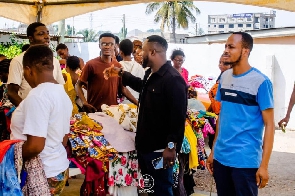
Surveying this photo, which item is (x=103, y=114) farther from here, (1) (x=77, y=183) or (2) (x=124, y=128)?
(1) (x=77, y=183)

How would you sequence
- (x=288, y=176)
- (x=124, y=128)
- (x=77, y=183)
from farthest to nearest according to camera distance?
(x=288, y=176), (x=77, y=183), (x=124, y=128)

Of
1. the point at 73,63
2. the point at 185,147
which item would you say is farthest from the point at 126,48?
the point at 185,147

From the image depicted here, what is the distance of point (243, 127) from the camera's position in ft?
10.6

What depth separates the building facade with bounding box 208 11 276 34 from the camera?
98.5m

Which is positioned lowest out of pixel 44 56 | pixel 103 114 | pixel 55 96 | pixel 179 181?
pixel 179 181

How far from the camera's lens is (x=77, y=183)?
242 inches

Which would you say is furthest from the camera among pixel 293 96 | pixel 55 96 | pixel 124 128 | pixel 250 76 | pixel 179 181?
pixel 293 96

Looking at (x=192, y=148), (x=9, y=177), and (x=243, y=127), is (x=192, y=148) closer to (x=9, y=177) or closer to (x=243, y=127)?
(x=243, y=127)

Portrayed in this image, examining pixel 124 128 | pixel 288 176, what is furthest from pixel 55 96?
pixel 288 176

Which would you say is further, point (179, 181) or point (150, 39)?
point (179, 181)

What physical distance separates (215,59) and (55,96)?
11.9 metres

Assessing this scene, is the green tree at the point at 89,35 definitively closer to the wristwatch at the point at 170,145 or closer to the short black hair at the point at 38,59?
the wristwatch at the point at 170,145

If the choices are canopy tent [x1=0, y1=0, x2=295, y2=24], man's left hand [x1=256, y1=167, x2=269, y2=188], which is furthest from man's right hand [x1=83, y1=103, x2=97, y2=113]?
man's left hand [x1=256, y1=167, x2=269, y2=188]

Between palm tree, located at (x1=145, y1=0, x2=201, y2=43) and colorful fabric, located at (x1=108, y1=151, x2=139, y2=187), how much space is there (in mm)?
43849
